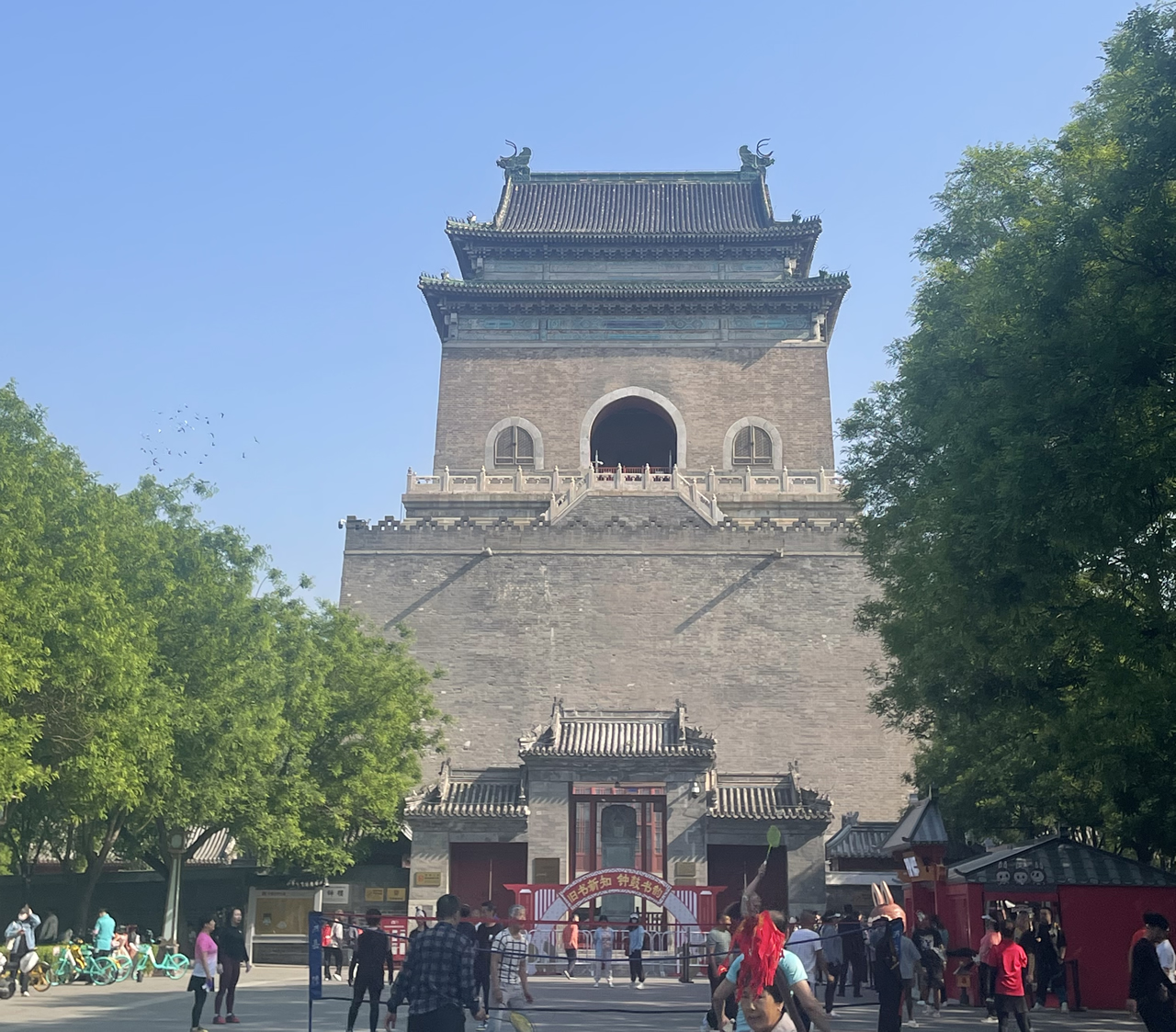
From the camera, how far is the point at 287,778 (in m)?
22.8

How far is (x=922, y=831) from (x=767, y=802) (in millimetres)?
5679

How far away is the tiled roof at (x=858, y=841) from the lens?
2573cm

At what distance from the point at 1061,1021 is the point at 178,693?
41.6 feet

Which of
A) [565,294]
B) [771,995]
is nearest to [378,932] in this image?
[771,995]

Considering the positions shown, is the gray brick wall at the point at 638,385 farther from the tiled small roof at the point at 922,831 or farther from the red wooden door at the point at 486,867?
the tiled small roof at the point at 922,831

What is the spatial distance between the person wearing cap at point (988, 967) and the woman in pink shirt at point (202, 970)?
6.81 metres

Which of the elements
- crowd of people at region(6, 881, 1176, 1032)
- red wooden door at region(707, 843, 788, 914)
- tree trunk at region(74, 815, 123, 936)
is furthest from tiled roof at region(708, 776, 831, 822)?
tree trunk at region(74, 815, 123, 936)

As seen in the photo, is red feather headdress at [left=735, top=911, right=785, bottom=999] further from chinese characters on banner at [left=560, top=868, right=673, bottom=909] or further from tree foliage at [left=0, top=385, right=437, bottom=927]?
chinese characters on banner at [left=560, top=868, right=673, bottom=909]

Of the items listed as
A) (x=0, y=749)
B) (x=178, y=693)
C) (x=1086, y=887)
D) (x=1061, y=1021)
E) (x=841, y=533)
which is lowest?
(x=1061, y=1021)

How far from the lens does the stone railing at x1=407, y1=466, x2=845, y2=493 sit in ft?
116

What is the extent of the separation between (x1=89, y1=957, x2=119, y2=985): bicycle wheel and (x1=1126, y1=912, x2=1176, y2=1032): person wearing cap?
44.3 ft

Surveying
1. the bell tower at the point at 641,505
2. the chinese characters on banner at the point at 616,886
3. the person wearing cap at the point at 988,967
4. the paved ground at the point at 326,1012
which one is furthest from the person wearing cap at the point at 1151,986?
the bell tower at the point at 641,505

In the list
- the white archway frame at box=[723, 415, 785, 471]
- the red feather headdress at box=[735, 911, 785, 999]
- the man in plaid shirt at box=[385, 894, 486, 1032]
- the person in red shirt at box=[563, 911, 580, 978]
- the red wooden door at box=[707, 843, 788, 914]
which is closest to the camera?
the red feather headdress at box=[735, 911, 785, 999]

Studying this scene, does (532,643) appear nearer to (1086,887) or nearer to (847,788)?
(847,788)
